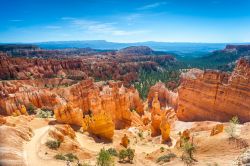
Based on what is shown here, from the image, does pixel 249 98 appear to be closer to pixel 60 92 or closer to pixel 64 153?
pixel 64 153

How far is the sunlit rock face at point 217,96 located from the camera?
4972 centimetres

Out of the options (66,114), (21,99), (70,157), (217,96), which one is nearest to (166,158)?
(70,157)

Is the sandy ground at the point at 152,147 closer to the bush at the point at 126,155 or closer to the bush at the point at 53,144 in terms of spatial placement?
the bush at the point at 126,155

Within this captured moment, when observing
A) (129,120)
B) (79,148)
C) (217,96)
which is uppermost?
(217,96)

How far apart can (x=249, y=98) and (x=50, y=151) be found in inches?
1321

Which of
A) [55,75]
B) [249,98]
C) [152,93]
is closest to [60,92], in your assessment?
[152,93]

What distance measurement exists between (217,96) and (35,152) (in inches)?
1421

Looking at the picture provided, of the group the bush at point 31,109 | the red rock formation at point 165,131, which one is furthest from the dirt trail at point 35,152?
the bush at point 31,109

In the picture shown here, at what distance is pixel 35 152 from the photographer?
1328 inches

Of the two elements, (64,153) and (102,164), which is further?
(64,153)

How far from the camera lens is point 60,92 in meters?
85.7

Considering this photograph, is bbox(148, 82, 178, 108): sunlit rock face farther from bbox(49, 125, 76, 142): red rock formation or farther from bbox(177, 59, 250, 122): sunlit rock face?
bbox(49, 125, 76, 142): red rock formation

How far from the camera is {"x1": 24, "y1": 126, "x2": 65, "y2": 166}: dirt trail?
31156mm

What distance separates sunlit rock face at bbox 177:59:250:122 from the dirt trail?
32.1 meters
